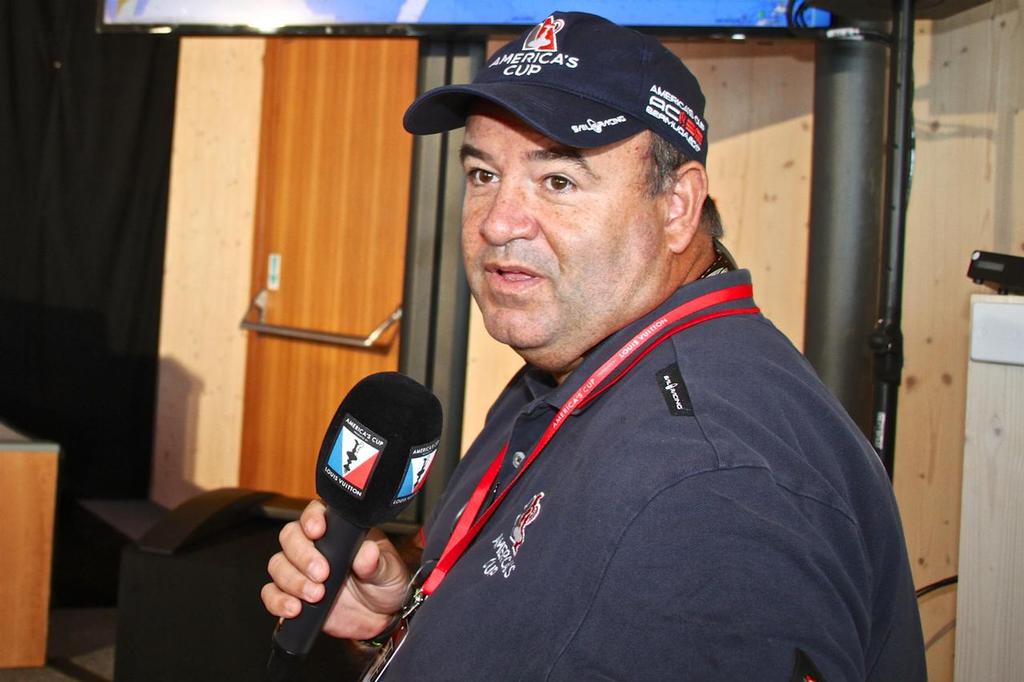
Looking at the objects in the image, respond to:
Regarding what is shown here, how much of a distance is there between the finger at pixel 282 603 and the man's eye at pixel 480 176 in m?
0.53

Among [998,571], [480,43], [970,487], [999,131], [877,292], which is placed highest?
[480,43]

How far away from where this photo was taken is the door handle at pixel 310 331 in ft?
12.5

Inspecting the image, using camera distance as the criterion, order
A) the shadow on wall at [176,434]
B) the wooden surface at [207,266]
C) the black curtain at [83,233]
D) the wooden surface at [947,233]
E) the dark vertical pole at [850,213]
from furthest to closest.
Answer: the shadow on wall at [176,434]
the wooden surface at [207,266]
the black curtain at [83,233]
the wooden surface at [947,233]
the dark vertical pole at [850,213]

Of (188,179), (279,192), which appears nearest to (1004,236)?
(279,192)

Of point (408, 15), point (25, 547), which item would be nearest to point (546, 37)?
point (408, 15)

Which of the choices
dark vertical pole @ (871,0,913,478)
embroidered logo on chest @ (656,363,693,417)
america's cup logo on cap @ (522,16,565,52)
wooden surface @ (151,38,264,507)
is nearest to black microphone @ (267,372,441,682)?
embroidered logo on chest @ (656,363,693,417)

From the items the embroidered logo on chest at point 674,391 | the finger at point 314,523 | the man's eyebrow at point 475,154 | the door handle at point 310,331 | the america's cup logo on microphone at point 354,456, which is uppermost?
the man's eyebrow at point 475,154

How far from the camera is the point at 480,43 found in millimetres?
2613

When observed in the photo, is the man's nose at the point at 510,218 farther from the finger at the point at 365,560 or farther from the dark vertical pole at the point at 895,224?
the dark vertical pole at the point at 895,224

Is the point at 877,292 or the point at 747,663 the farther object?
the point at 877,292

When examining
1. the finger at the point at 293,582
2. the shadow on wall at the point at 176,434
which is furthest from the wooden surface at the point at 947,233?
the shadow on wall at the point at 176,434

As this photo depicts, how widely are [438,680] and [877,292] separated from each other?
Answer: 5.03ft

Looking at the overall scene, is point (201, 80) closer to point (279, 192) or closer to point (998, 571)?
point (279, 192)

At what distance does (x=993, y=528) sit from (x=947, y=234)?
108 cm
